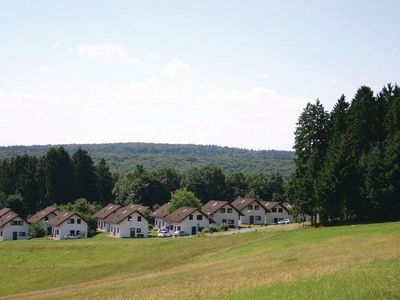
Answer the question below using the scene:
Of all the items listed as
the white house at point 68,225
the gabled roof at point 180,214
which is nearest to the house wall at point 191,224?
the gabled roof at point 180,214

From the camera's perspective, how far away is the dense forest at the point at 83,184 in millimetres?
118625

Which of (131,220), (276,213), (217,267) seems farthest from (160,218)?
(217,267)

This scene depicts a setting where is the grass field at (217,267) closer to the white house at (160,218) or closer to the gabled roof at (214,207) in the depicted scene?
the white house at (160,218)

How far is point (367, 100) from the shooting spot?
75.5 metres

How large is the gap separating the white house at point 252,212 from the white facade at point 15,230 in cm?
4279

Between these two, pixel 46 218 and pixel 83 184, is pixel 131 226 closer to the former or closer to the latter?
pixel 46 218

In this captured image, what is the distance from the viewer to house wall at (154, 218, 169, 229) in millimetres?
104556

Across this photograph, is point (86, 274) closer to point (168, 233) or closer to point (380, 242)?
point (380, 242)

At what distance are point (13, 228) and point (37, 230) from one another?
4335mm

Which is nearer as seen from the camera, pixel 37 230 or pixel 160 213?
pixel 37 230

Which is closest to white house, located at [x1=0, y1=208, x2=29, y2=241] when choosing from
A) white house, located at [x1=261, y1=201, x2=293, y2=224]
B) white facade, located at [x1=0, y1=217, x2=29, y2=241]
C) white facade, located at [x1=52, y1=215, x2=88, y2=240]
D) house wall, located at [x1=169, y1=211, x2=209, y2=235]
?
white facade, located at [x1=0, y1=217, x2=29, y2=241]

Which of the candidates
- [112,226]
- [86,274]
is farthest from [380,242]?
[112,226]

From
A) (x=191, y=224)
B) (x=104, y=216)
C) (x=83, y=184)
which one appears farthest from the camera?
(x=83, y=184)

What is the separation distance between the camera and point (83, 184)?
122m
